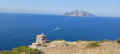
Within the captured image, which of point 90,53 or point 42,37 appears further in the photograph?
point 42,37

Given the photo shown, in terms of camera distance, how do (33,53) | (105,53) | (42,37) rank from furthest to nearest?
(42,37)
(33,53)
(105,53)

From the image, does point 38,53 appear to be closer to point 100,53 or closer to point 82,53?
point 82,53

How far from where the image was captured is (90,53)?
720 centimetres

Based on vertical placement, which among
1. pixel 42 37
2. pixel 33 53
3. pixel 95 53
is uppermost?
pixel 95 53

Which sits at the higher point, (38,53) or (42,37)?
(38,53)

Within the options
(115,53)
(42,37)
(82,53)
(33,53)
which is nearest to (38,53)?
(33,53)

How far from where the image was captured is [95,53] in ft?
23.8

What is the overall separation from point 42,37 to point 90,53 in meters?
24.4

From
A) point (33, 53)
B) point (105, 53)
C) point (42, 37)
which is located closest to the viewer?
point (105, 53)

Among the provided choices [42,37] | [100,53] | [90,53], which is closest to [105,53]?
[100,53]

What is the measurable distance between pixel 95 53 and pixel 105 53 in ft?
1.64

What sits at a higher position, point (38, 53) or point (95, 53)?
point (95, 53)

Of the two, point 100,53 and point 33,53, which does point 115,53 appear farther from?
point 33,53

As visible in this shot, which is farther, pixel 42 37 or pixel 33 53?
pixel 42 37
